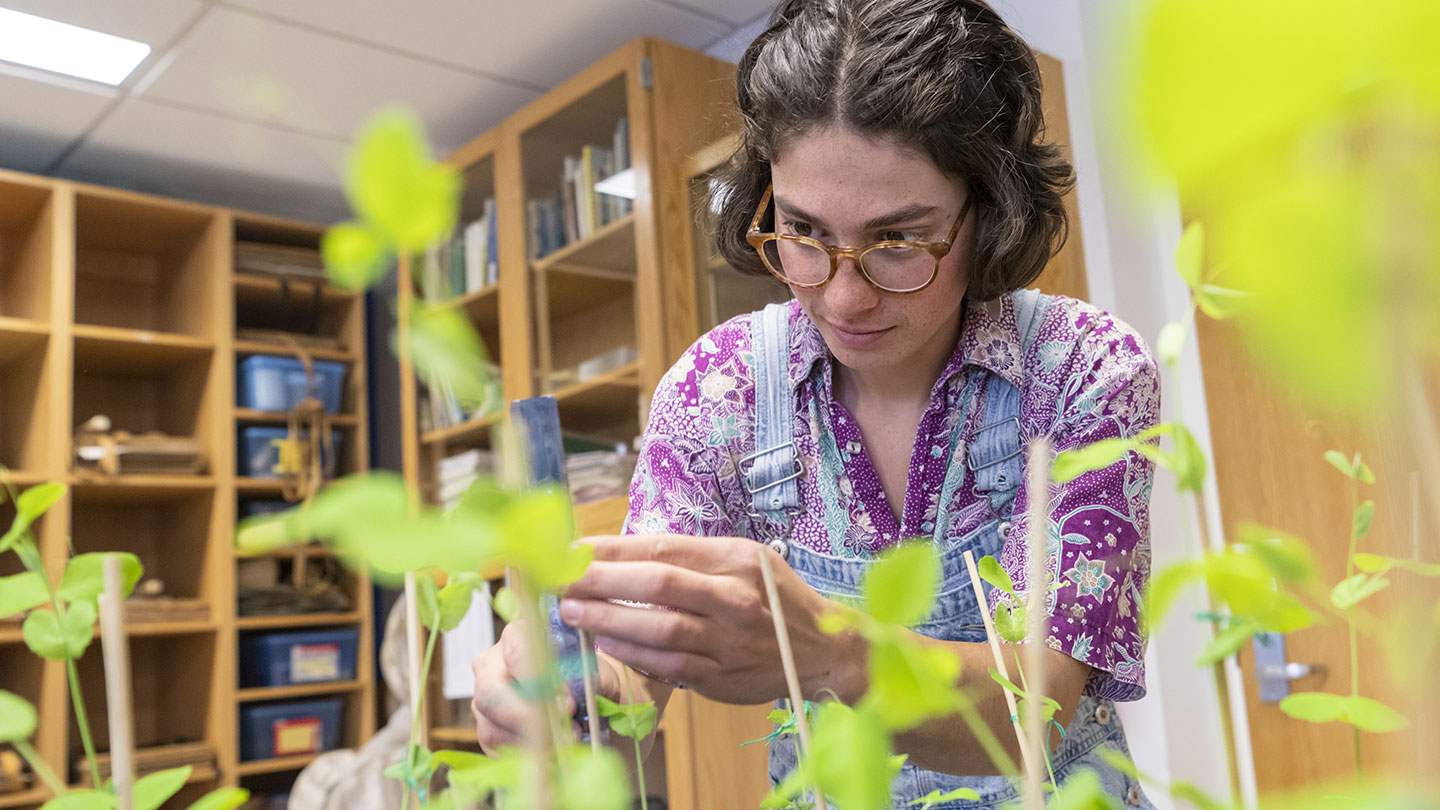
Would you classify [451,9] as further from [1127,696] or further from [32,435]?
[1127,696]

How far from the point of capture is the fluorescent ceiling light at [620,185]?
228 cm

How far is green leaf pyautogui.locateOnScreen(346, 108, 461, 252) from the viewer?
10 cm

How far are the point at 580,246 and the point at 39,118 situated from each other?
4.75ft

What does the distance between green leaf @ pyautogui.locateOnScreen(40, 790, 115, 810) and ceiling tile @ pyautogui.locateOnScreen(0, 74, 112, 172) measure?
9.34 feet

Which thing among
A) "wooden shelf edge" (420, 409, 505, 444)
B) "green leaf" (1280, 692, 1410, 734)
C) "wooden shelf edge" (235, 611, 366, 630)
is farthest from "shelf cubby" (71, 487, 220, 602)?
"green leaf" (1280, 692, 1410, 734)

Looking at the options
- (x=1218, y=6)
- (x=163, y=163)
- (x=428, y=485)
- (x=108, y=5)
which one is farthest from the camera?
(x=163, y=163)

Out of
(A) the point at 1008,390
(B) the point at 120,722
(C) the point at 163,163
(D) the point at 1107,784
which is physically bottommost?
(D) the point at 1107,784

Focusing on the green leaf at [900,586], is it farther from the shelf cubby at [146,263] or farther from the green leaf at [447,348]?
the shelf cubby at [146,263]

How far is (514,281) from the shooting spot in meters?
2.53

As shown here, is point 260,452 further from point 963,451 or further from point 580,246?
point 963,451

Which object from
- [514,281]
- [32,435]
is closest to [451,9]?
[514,281]

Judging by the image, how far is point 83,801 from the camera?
0.20 meters

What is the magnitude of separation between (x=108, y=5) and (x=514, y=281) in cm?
97

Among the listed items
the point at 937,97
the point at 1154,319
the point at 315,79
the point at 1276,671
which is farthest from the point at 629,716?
the point at 315,79
